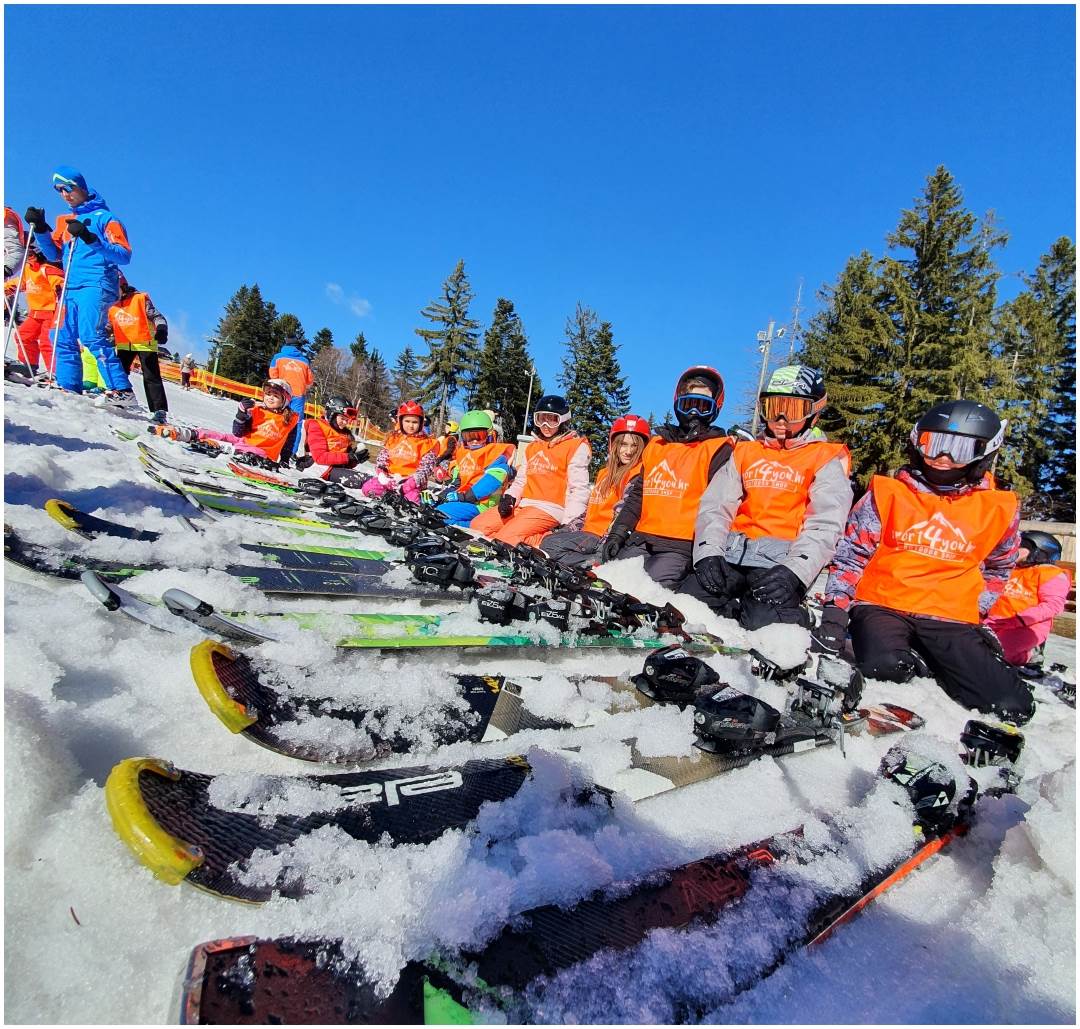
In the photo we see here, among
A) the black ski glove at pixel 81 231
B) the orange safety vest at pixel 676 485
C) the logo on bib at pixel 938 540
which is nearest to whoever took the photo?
the logo on bib at pixel 938 540

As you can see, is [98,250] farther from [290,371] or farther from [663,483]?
[663,483]

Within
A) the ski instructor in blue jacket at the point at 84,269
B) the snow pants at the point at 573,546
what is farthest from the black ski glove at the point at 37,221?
the snow pants at the point at 573,546

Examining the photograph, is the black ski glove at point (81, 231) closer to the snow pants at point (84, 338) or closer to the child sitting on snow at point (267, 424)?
the snow pants at point (84, 338)

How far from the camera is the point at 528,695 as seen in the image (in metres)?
2.17

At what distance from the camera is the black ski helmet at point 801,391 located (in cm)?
427

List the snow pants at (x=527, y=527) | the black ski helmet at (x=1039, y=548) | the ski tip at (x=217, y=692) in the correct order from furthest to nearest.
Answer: the snow pants at (x=527, y=527), the black ski helmet at (x=1039, y=548), the ski tip at (x=217, y=692)

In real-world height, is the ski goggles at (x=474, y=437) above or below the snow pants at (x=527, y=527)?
above

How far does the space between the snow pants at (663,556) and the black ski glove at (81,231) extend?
8591mm

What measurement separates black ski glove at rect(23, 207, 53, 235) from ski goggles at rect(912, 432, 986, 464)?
1147cm

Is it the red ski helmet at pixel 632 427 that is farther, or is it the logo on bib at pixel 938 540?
the red ski helmet at pixel 632 427

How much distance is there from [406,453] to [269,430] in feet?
7.73

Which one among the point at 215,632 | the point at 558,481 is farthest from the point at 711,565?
the point at 215,632

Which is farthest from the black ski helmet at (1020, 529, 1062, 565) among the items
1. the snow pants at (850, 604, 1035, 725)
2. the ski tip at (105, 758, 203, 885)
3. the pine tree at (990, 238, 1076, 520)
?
the pine tree at (990, 238, 1076, 520)

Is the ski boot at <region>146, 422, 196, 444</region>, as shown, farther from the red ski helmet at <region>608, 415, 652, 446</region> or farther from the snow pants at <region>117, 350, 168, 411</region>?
the red ski helmet at <region>608, 415, 652, 446</region>
